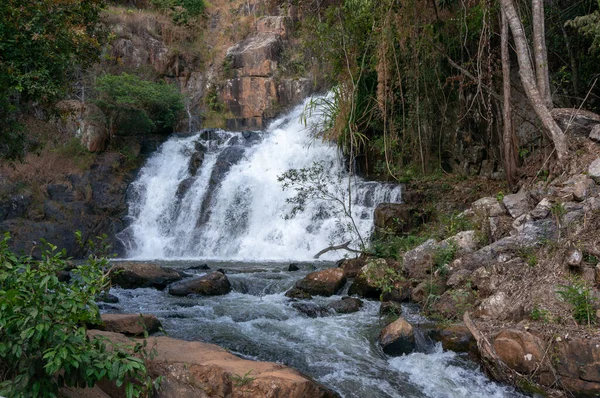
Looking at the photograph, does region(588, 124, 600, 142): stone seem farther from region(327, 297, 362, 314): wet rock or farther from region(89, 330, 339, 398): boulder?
region(89, 330, 339, 398): boulder

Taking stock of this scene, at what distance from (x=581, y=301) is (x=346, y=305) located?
125 inches

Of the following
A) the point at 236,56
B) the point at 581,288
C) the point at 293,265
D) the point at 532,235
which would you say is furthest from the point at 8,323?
the point at 236,56

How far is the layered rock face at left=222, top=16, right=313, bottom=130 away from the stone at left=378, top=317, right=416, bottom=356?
15.9m

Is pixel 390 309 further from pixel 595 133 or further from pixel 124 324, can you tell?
pixel 595 133

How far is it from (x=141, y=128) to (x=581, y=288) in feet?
54.4

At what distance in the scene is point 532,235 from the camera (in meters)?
6.45

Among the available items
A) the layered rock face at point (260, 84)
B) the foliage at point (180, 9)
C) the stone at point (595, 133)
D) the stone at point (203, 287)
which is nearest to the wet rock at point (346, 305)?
the stone at point (203, 287)

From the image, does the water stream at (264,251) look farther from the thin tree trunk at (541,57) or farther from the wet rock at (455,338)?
the thin tree trunk at (541,57)

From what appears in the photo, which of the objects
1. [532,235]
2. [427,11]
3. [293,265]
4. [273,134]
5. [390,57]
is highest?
[427,11]

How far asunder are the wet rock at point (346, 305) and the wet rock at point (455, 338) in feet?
5.24

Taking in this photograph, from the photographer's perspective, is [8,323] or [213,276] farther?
[213,276]

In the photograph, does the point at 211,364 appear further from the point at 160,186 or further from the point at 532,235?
the point at 160,186

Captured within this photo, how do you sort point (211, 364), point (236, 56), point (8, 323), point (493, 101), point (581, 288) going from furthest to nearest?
point (236, 56) < point (493, 101) < point (581, 288) < point (211, 364) < point (8, 323)

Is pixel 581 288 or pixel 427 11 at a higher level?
pixel 427 11
